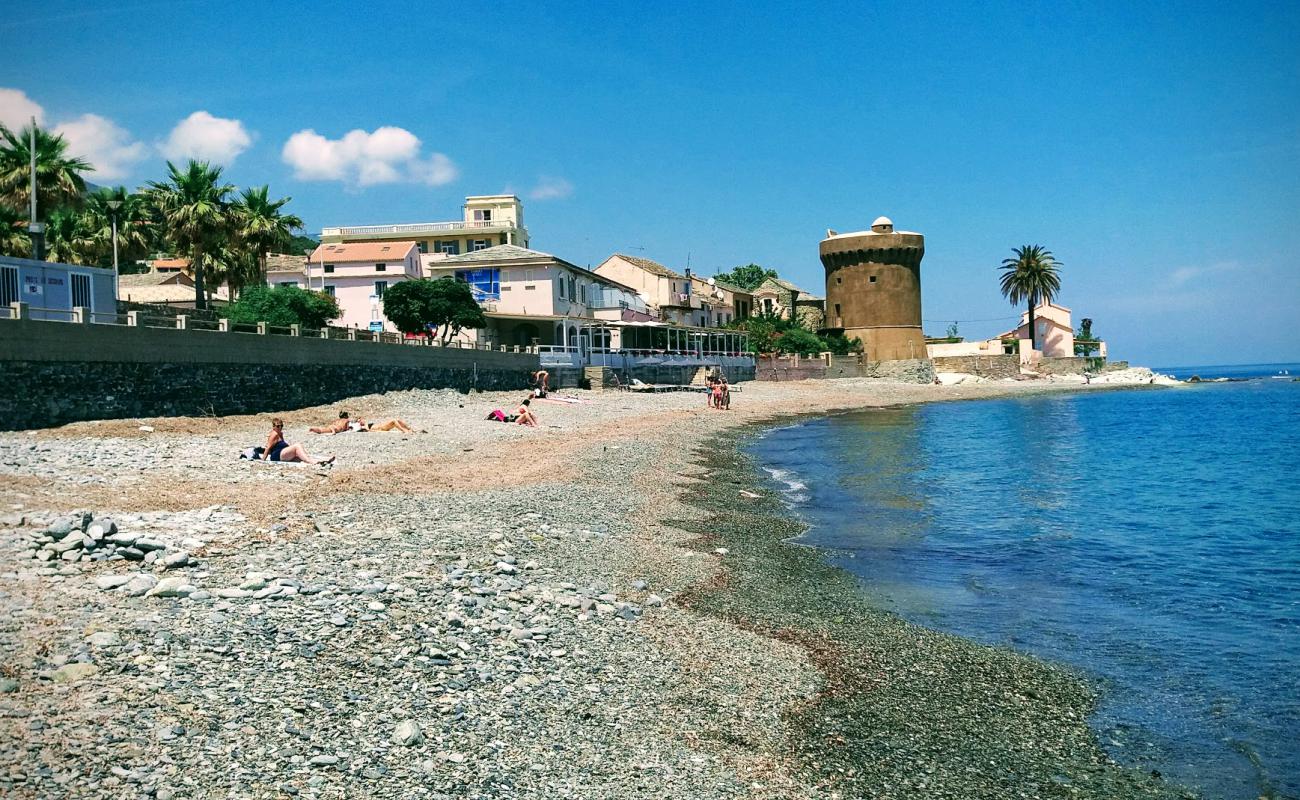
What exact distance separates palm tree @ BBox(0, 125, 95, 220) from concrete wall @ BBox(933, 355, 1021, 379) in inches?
2942

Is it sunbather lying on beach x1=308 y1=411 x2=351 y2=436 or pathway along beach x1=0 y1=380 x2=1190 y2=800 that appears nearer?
pathway along beach x1=0 y1=380 x2=1190 y2=800

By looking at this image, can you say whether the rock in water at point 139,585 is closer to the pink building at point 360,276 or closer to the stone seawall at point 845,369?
the pink building at point 360,276

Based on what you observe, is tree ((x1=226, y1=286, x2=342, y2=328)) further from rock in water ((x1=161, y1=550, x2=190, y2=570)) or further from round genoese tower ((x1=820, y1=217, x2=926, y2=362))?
round genoese tower ((x1=820, y1=217, x2=926, y2=362))

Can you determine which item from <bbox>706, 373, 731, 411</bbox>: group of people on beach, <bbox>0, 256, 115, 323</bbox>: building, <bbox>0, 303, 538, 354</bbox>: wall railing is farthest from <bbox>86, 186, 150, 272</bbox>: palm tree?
<bbox>706, 373, 731, 411</bbox>: group of people on beach

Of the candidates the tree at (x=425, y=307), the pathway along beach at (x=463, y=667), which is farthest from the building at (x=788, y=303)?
the pathway along beach at (x=463, y=667)

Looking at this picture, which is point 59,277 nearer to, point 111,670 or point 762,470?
point 762,470

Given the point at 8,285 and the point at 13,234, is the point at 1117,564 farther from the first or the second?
the point at 13,234

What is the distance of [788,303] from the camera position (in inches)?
3898

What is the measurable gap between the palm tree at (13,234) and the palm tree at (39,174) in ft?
7.74

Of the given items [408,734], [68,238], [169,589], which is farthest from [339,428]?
[68,238]

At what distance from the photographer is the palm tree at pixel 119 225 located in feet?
142

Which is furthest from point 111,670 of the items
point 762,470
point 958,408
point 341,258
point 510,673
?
point 958,408

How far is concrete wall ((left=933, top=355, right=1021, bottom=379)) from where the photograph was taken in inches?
3501

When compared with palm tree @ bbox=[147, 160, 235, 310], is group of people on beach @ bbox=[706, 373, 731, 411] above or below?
below
